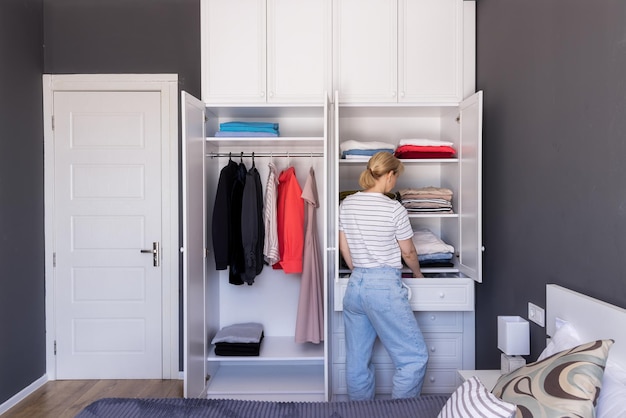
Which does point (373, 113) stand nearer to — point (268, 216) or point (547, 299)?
point (268, 216)

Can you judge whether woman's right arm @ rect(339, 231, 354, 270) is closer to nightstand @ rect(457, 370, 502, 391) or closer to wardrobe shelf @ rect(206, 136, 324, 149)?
wardrobe shelf @ rect(206, 136, 324, 149)

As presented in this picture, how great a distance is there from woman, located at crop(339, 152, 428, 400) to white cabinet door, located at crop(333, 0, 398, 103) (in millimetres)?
652

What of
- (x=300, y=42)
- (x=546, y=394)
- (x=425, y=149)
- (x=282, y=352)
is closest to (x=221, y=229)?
(x=282, y=352)

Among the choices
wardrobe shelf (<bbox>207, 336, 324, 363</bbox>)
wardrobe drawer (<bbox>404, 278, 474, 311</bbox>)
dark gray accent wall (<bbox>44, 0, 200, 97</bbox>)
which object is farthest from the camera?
dark gray accent wall (<bbox>44, 0, 200, 97</bbox>)

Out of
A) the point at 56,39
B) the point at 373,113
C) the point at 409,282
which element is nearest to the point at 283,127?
the point at 373,113

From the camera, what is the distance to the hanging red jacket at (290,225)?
3.09 m

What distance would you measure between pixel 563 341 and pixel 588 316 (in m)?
0.12

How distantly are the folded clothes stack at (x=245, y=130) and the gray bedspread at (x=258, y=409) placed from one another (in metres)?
1.80

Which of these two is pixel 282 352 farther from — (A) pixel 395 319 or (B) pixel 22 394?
(B) pixel 22 394

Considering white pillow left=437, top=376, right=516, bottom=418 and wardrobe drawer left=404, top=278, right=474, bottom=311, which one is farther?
wardrobe drawer left=404, top=278, right=474, bottom=311

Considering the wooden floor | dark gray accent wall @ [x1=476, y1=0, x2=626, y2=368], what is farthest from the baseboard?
dark gray accent wall @ [x1=476, y1=0, x2=626, y2=368]

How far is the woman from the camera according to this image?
2.46m

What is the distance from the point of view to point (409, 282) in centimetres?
279

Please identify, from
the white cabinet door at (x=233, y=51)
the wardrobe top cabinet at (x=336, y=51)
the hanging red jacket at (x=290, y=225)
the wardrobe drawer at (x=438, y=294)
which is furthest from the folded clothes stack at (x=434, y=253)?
the white cabinet door at (x=233, y=51)
